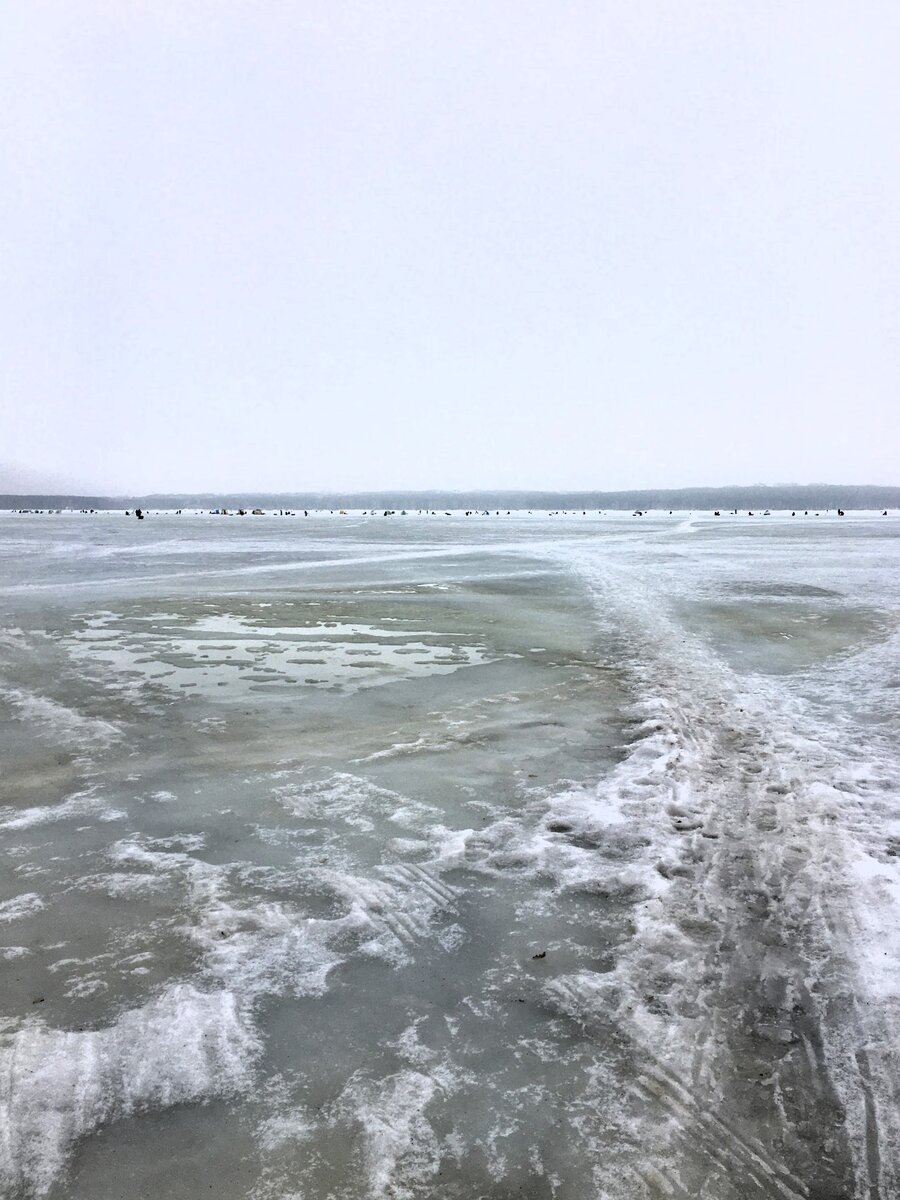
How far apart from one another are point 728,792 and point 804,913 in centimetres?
176

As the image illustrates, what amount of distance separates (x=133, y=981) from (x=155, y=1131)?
3.08ft

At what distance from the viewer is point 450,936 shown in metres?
3.92

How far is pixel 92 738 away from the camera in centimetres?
724

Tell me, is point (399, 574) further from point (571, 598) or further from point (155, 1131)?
point (155, 1131)

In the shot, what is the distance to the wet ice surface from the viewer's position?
2639mm

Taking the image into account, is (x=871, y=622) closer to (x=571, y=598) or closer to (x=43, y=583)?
(x=571, y=598)

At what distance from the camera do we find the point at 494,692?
29.9 feet

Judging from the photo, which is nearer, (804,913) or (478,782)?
(804,913)

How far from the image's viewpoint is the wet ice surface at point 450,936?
2639 mm

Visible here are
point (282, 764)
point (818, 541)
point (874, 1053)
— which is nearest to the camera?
point (874, 1053)

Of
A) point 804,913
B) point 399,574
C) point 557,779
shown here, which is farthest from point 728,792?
point 399,574

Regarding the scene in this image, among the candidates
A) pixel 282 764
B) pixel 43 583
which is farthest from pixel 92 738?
pixel 43 583

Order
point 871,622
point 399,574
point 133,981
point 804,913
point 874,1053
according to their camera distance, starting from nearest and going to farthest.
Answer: point 874,1053
point 133,981
point 804,913
point 871,622
point 399,574

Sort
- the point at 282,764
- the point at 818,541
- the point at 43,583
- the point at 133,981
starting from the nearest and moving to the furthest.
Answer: the point at 133,981 → the point at 282,764 → the point at 43,583 → the point at 818,541
